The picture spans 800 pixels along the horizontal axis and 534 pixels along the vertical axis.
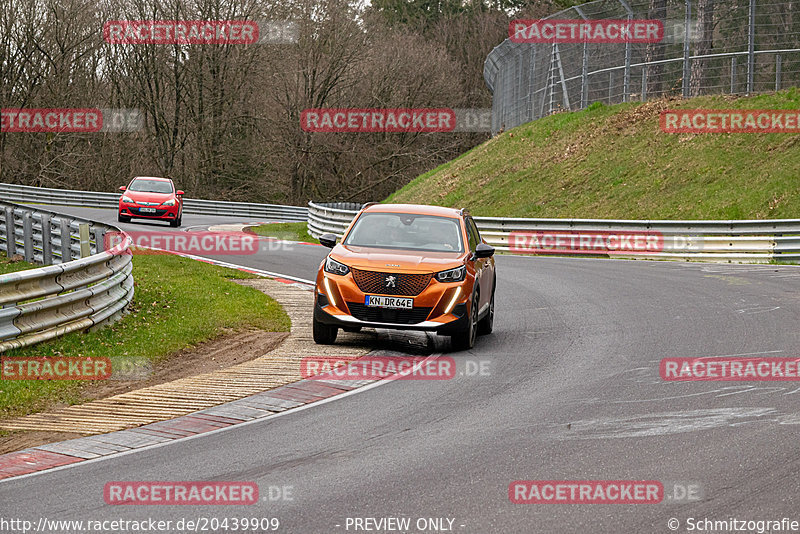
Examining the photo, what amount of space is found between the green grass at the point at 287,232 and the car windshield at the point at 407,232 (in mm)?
19517

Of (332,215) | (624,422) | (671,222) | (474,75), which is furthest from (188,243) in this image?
(474,75)

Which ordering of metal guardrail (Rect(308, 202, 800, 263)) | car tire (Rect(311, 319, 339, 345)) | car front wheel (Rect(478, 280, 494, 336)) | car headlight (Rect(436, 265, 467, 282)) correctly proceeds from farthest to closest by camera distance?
1. metal guardrail (Rect(308, 202, 800, 263))
2. car front wheel (Rect(478, 280, 494, 336))
3. car tire (Rect(311, 319, 339, 345))
4. car headlight (Rect(436, 265, 467, 282))

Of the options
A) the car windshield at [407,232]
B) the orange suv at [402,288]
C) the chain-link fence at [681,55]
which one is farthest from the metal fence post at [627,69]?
the orange suv at [402,288]

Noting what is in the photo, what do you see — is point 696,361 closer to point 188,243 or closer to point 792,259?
point 792,259

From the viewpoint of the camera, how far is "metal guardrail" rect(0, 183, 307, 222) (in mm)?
48469

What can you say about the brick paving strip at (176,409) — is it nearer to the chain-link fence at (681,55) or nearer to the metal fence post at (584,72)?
the chain-link fence at (681,55)

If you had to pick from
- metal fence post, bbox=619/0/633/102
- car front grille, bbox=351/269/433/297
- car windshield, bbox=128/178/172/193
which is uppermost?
metal fence post, bbox=619/0/633/102

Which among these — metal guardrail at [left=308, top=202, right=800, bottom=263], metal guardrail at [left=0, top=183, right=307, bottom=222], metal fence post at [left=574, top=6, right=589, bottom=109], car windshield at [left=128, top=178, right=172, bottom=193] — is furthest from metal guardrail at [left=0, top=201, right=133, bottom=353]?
metal guardrail at [left=0, top=183, right=307, bottom=222]

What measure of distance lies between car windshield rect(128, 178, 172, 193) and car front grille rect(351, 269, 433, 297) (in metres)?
23.3

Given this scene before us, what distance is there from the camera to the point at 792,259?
2328 centimetres

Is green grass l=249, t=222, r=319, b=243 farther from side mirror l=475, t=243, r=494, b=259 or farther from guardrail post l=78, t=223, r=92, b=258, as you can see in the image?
side mirror l=475, t=243, r=494, b=259

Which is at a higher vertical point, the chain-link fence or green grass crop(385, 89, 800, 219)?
the chain-link fence

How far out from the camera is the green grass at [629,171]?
28.3 m

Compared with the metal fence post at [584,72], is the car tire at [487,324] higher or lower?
lower
